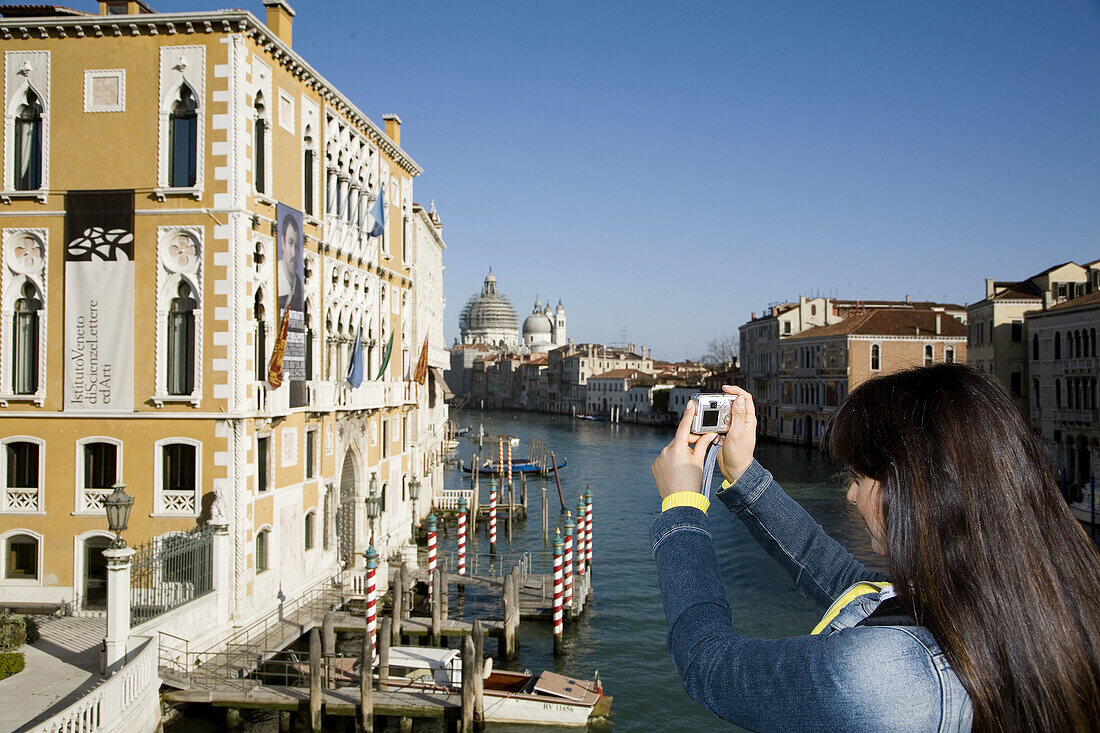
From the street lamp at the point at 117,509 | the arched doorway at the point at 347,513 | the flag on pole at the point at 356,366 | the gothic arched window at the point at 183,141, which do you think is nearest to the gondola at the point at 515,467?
the arched doorway at the point at 347,513

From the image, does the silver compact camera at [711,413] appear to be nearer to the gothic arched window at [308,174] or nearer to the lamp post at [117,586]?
the lamp post at [117,586]

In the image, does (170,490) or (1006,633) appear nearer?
(1006,633)

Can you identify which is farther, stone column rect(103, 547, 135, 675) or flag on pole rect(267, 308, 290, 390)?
flag on pole rect(267, 308, 290, 390)

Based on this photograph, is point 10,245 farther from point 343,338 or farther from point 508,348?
point 508,348

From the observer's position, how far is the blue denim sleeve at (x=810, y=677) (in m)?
1.24

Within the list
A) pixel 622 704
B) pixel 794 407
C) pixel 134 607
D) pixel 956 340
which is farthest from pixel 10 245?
pixel 794 407

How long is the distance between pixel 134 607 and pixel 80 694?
1970mm

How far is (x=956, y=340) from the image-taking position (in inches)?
1730

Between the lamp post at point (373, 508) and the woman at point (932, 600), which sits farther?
the lamp post at point (373, 508)

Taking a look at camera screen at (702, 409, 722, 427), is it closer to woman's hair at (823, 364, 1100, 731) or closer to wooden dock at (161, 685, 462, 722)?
woman's hair at (823, 364, 1100, 731)

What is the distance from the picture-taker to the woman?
4.08 feet

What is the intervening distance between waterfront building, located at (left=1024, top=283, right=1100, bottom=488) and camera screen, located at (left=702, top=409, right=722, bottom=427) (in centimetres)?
2594

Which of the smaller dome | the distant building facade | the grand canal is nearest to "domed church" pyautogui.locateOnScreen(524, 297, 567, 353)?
the smaller dome

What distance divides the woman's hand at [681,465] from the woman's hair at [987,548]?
263mm
